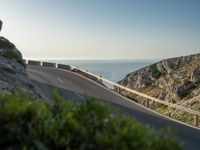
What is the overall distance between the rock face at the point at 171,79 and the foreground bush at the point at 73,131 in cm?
3281

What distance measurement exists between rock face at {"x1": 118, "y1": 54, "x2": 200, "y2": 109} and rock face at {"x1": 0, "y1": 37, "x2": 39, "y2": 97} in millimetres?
17553

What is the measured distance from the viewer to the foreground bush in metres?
4.28

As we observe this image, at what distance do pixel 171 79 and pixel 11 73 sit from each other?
29.4 m

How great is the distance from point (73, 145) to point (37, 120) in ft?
1.81

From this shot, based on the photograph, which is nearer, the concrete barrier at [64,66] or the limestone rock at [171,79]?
the limestone rock at [171,79]

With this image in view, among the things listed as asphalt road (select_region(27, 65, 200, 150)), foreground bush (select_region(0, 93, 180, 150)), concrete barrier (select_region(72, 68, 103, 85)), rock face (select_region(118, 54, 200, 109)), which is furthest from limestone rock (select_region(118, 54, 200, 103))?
foreground bush (select_region(0, 93, 180, 150))

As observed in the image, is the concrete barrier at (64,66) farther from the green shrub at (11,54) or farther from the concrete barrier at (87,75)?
the green shrub at (11,54)

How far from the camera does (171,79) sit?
46.8 m

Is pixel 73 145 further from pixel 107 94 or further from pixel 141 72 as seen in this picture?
pixel 141 72

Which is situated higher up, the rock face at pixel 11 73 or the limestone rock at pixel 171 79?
the rock face at pixel 11 73

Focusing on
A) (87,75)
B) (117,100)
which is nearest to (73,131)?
(117,100)

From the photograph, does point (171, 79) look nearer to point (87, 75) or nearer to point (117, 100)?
point (87, 75)

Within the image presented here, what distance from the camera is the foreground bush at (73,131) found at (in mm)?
4277

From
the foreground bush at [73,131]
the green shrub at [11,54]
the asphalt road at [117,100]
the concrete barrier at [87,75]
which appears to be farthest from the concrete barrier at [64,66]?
the foreground bush at [73,131]
